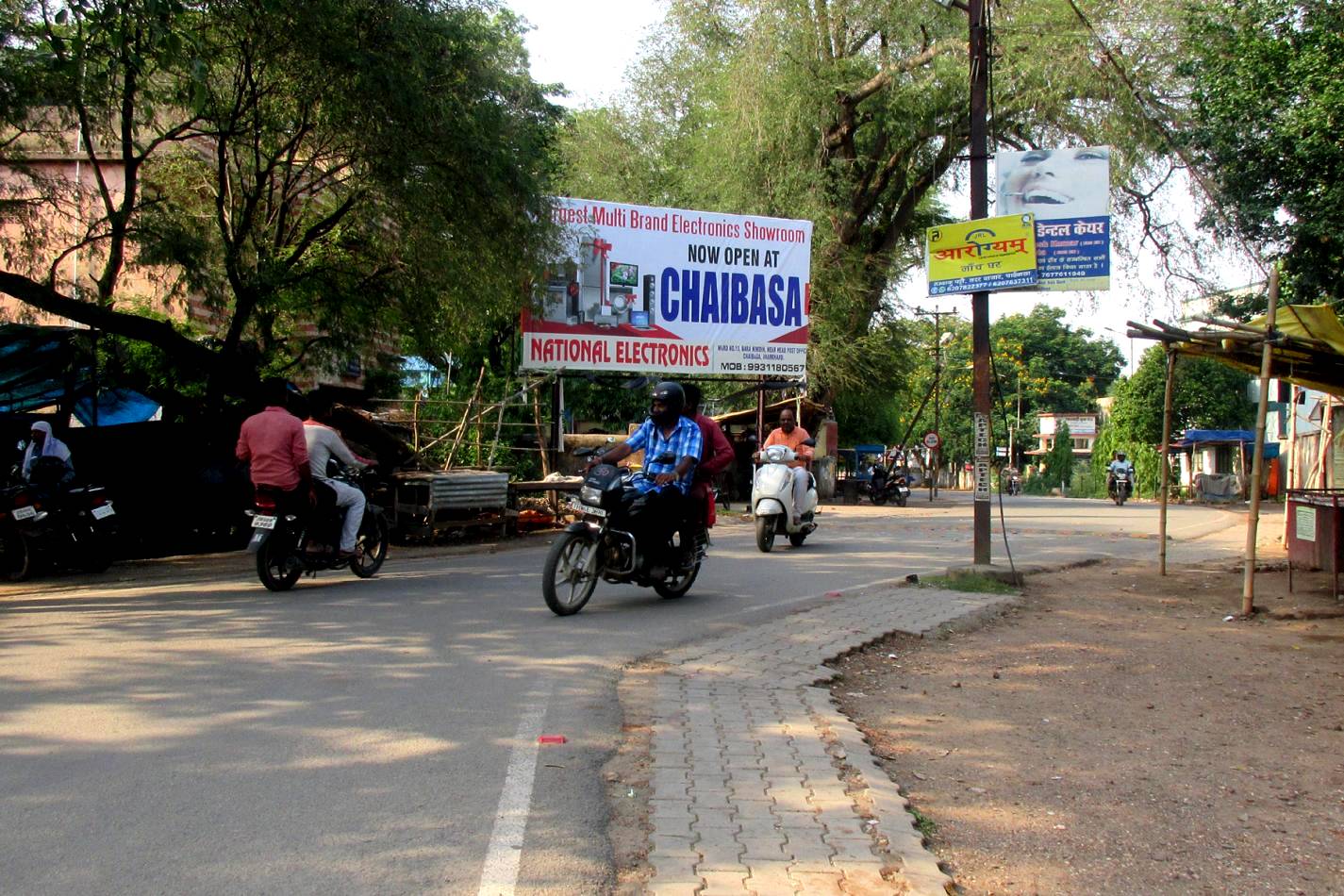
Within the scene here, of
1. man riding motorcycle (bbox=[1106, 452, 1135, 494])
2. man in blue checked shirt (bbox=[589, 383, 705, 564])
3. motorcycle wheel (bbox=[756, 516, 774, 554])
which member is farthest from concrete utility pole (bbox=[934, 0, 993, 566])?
A: man riding motorcycle (bbox=[1106, 452, 1135, 494])

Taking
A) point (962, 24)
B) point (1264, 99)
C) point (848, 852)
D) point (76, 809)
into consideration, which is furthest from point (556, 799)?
point (962, 24)

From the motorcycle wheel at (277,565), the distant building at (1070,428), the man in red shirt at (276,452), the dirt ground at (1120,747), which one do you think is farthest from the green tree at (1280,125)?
the distant building at (1070,428)

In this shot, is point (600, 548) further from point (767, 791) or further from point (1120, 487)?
point (1120, 487)

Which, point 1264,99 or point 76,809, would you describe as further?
point 1264,99

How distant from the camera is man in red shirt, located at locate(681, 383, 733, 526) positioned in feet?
29.6

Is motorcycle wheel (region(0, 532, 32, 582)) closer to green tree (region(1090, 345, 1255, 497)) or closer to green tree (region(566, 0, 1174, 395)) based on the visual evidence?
green tree (region(566, 0, 1174, 395))

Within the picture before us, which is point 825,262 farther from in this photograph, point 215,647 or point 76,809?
point 76,809

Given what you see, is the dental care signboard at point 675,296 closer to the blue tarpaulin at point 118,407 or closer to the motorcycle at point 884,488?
the blue tarpaulin at point 118,407

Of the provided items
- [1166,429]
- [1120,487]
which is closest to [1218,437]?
→ [1120,487]

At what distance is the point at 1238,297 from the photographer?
14.7 meters

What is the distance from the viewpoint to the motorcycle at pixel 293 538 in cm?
888

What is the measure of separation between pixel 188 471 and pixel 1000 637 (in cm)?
Result: 914

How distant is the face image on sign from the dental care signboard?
9454 mm

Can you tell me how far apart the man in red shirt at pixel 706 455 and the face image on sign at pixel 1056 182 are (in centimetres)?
351
